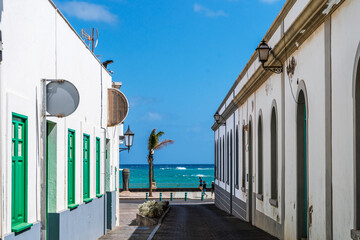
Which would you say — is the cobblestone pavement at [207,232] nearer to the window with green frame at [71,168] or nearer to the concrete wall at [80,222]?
the concrete wall at [80,222]

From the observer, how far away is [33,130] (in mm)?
9648

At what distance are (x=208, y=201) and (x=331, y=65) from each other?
36.6 m

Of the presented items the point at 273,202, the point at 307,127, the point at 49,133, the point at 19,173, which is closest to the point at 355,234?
the point at 307,127

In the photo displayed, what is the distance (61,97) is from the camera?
27.6ft

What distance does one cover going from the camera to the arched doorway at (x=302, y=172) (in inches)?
519

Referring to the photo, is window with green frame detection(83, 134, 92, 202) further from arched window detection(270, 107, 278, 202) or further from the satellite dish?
the satellite dish

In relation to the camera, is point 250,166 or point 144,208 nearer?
point 250,166

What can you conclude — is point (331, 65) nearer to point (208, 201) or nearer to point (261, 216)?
point (261, 216)

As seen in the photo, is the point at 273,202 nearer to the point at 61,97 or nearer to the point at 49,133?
the point at 49,133

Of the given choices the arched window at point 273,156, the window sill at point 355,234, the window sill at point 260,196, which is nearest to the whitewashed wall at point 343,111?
the window sill at point 355,234

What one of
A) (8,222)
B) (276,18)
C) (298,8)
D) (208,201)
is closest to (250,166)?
(276,18)

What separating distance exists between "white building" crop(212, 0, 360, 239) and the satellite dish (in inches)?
147

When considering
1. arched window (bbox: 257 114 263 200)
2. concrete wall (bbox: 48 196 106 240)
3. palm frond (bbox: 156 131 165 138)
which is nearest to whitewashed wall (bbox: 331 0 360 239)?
concrete wall (bbox: 48 196 106 240)

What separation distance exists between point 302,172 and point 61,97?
21.2 ft
